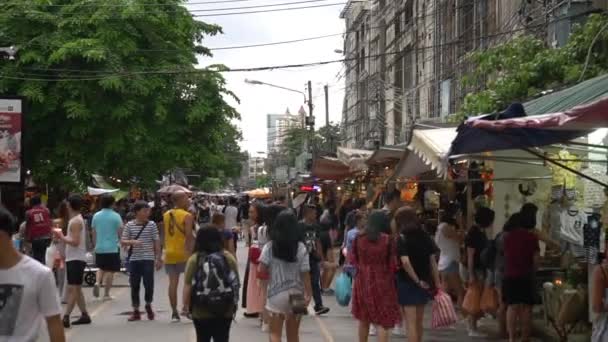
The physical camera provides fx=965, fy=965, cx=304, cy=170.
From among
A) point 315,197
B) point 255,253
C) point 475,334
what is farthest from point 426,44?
point 255,253

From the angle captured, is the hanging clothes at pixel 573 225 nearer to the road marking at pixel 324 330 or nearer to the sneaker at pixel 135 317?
the road marking at pixel 324 330

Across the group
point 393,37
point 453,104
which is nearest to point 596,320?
point 453,104

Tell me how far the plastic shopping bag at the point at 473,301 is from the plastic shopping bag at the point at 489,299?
0.11m

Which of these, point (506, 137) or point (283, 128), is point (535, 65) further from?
point (283, 128)

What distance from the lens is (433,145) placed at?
39.1 feet

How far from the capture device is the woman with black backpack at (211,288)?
8.07 metres

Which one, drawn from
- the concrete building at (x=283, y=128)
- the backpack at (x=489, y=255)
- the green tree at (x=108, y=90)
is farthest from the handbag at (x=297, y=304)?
the concrete building at (x=283, y=128)

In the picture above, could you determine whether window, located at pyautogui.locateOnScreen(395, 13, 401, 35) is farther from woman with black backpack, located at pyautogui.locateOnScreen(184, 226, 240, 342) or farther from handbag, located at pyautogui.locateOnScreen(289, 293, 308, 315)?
woman with black backpack, located at pyautogui.locateOnScreen(184, 226, 240, 342)

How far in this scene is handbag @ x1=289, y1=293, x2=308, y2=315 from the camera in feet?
29.0

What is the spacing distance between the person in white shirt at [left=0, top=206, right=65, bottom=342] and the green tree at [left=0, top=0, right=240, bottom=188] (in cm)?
2502

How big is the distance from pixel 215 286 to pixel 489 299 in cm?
539

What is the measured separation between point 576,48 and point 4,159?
459 inches

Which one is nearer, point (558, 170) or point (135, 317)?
point (135, 317)

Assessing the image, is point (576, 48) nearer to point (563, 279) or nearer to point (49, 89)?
point (563, 279)
